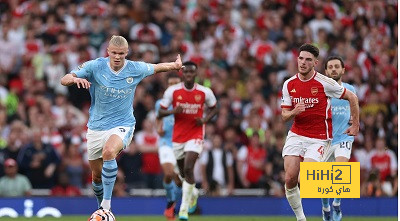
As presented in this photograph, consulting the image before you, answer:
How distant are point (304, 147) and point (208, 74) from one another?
970 centimetres

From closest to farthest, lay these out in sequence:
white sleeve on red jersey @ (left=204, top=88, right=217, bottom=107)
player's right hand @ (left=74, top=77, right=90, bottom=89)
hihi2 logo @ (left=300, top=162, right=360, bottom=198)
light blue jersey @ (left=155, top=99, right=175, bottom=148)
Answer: player's right hand @ (left=74, top=77, right=90, bottom=89), hihi2 logo @ (left=300, top=162, right=360, bottom=198), white sleeve on red jersey @ (left=204, top=88, right=217, bottom=107), light blue jersey @ (left=155, top=99, right=175, bottom=148)

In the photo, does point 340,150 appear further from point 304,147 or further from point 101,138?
point 101,138

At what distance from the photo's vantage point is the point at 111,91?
1521 cm

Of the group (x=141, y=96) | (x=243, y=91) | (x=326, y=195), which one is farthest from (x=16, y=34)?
(x=326, y=195)

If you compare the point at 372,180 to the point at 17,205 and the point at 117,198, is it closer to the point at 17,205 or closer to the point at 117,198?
the point at 117,198

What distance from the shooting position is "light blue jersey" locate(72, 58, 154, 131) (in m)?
15.2

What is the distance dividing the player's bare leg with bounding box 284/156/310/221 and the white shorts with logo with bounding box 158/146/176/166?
203 inches

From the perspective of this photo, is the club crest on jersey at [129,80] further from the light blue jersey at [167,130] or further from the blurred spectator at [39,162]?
the blurred spectator at [39,162]

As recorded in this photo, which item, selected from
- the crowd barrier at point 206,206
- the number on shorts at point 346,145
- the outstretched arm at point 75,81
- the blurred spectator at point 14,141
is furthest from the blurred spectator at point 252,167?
the outstretched arm at point 75,81

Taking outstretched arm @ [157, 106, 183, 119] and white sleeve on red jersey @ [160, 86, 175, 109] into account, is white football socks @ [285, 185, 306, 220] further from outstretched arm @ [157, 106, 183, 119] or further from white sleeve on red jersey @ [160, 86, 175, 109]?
white sleeve on red jersey @ [160, 86, 175, 109]

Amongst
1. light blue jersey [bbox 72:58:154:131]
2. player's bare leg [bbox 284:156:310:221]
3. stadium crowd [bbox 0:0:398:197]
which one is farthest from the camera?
stadium crowd [bbox 0:0:398:197]

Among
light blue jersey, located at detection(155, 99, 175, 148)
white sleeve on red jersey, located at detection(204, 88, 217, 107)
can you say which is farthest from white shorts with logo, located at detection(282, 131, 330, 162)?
light blue jersey, located at detection(155, 99, 175, 148)

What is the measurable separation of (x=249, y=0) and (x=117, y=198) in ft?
28.1

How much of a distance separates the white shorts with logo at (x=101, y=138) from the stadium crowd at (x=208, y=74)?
19.6 feet
